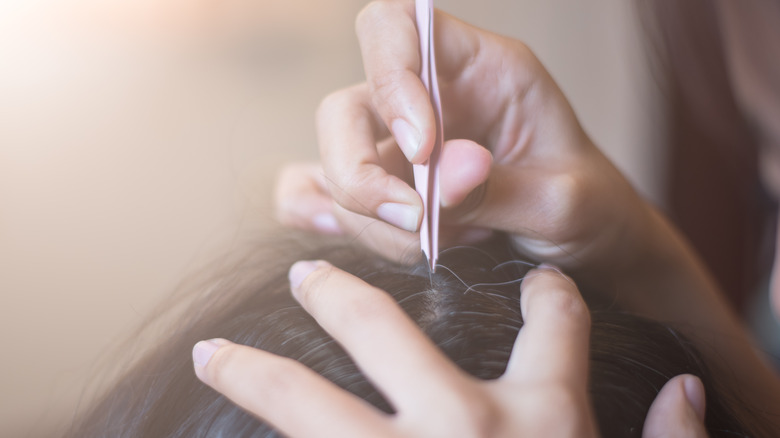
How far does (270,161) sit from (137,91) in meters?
0.33

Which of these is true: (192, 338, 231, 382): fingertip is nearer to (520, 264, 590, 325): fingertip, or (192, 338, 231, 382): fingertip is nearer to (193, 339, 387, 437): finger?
(193, 339, 387, 437): finger

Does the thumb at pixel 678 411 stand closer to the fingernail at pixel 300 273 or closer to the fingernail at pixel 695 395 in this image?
the fingernail at pixel 695 395

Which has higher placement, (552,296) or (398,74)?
(398,74)

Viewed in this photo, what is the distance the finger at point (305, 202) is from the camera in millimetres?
807

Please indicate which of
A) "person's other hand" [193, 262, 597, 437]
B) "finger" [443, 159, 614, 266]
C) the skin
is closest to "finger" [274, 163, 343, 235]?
A: the skin

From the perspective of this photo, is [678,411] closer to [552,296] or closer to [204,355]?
[552,296]

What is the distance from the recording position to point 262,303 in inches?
20.6

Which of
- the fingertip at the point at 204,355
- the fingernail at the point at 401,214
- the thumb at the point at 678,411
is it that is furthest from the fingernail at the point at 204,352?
the thumb at the point at 678,411

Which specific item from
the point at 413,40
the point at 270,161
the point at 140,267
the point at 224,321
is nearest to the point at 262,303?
the point at 224,321

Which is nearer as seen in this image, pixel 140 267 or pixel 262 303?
pixel 262 303

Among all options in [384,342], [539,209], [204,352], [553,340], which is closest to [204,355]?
[204,352]

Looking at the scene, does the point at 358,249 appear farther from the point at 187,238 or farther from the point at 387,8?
the point at 187,238

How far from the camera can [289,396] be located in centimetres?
35

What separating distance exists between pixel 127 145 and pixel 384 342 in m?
1.10
